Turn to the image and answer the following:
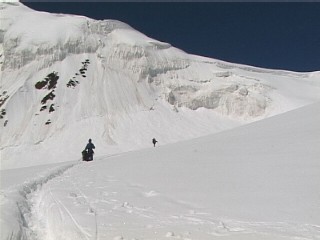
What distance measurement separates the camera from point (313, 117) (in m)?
15.9

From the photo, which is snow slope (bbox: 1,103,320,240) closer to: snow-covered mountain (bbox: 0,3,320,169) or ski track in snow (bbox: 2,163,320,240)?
ski track in snow (bbox: 2,163,320,240)

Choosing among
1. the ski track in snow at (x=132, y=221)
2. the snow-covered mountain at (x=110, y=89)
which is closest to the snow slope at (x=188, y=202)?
the ski track in snow at (x=132, y=221)

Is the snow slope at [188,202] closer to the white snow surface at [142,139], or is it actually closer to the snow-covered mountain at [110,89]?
the white snow surface at [142,139]

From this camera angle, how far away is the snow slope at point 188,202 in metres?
4.96

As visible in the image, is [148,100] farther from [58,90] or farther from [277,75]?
[277,75]

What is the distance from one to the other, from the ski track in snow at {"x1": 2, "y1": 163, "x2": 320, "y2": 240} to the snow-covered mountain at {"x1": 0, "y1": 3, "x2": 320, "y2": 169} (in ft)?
121

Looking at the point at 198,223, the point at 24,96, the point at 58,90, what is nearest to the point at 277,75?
the point at 58,90

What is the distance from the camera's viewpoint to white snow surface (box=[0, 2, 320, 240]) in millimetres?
5535

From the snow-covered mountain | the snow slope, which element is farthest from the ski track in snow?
the snow-covered mountain

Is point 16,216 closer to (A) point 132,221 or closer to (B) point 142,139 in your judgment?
(A) point 132,221

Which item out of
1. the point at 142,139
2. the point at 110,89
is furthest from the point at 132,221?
the point at 110,89

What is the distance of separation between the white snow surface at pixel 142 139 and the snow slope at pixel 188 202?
1.1 inches

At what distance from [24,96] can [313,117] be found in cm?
4430

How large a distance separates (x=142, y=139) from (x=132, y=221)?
4127 centimetres
